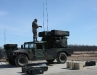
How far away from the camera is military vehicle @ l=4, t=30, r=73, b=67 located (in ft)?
56.0

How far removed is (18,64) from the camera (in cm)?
1692

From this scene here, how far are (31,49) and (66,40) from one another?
3.74 metres

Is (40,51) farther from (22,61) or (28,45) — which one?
(22,61)

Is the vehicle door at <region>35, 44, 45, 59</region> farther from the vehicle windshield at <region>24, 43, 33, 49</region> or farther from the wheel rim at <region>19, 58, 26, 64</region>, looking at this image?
the wheel rim at <region>19, 58, 26, 64</region>

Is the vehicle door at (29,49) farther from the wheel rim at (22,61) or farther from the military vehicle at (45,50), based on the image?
the wheel rim at (22,61)

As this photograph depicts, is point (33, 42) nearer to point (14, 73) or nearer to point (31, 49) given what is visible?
point (31, 49)

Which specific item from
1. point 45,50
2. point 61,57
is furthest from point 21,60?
point 61,57

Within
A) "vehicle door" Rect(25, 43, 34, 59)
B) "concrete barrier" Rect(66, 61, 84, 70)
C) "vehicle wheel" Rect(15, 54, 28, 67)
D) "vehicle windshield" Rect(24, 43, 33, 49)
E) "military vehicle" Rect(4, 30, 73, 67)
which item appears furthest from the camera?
"vehicle windshield" Rect(24, 43, 33, 49)

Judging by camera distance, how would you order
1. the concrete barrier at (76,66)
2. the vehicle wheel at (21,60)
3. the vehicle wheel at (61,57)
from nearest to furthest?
1. the concrete barrier at (76,66)
2. the vehicle wheel at (21,60)
3. the vehicle wheel at (61,57)

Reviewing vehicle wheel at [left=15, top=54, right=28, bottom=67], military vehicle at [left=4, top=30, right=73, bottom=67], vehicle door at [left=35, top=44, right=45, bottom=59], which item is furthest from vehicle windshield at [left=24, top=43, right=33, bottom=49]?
vehicle wheel at [left=15, top=54, right=28, bottom=67]

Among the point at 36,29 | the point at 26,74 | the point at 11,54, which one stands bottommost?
the point at 26,74

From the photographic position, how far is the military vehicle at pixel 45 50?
17.1 meters

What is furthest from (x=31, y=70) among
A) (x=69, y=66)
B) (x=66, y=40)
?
(x=66, y=40)

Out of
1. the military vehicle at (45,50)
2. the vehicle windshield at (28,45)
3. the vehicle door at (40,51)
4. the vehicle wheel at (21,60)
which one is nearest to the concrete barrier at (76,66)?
the vehicle door at (40,51)
